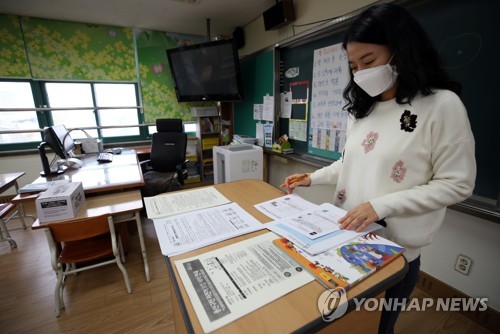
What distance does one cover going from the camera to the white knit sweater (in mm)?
685

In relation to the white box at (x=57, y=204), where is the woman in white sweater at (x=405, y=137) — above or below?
above

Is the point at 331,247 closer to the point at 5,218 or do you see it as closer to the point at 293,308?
the point at 293,308

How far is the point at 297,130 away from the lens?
8.76 feet

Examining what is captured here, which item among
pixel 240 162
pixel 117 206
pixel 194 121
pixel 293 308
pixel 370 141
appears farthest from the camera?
pixel 194 121

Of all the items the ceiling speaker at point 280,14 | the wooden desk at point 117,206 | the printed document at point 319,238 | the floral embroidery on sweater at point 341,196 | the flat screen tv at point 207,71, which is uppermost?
the ceiling speaker at point 280,14

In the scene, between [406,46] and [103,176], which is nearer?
[406,46]

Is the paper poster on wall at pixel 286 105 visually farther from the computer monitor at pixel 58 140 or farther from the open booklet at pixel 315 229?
the computer monitor at pixel 58 140

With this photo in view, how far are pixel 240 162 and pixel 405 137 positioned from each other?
226 centimetres

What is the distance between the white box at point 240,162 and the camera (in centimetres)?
289

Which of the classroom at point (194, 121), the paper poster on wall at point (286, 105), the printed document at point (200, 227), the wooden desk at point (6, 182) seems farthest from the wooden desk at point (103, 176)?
the paper poster on wall at point (286, 105)

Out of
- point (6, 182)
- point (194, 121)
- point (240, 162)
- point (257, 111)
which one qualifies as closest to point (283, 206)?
point (240, 162)

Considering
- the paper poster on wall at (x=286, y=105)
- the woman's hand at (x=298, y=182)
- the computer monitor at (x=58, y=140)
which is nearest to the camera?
the woman's hand at (x=298, y=182)

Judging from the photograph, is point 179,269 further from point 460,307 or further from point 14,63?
point 14,63

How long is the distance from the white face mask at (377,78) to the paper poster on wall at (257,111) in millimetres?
2408
